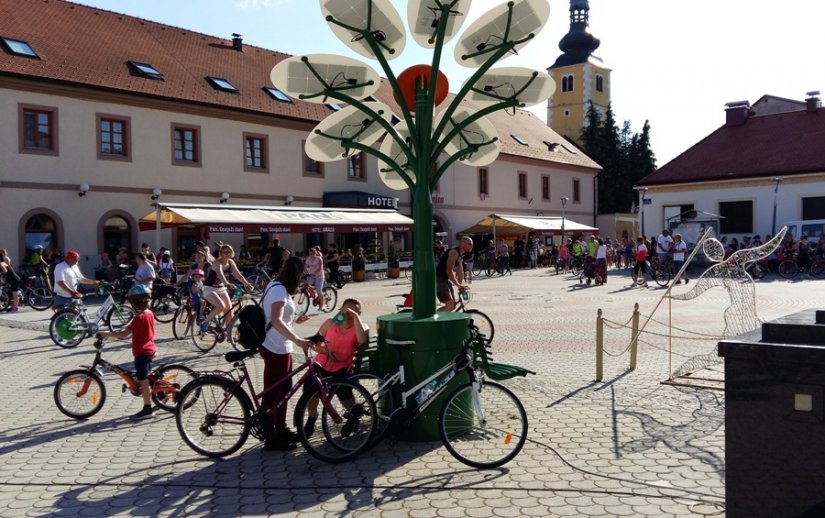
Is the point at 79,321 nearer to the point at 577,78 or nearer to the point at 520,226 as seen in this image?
the point at 520,226

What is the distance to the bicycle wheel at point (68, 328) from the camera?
1202 centimetres

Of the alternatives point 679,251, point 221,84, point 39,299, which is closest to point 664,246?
point 679,251

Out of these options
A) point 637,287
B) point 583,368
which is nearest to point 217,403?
point 583,368

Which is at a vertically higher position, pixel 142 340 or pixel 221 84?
pixel 221 84

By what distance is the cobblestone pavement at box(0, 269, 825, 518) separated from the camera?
15.9 feet

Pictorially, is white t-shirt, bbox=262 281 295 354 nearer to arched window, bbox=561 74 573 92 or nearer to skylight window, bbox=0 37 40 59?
skylight window, bbox=0 37 40 59

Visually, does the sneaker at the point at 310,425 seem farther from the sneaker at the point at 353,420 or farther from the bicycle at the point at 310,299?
the bicycle at the point at 310,299

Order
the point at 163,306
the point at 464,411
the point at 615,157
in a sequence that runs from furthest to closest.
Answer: the point at 615,157
the point at 163,306
the point at 464,411

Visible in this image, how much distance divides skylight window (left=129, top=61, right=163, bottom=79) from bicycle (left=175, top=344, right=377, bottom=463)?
24185mm

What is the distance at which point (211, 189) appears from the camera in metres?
28.6

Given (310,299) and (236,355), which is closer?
(236,355)

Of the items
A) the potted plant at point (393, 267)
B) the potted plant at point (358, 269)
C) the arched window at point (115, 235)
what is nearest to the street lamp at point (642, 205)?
the potted plant at point (393, 267)

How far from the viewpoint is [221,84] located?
30172 millimetres

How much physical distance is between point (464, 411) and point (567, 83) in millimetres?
71554
